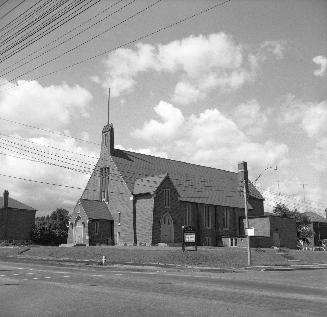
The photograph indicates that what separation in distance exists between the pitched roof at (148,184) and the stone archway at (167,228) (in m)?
3.99

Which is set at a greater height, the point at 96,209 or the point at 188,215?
the point at 96,209

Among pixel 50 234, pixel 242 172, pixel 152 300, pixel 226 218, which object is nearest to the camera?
pixel 152 300

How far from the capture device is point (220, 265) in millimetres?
35094

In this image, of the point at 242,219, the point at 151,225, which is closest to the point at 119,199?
the point at 151,225

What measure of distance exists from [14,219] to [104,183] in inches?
→ 1143

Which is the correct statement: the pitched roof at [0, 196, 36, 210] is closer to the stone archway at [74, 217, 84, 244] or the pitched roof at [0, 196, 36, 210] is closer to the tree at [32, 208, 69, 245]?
the tree at [32, 208, 69, 245]

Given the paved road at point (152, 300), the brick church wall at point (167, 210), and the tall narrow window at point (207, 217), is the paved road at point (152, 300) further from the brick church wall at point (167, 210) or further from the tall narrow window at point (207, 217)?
the tall narrow window at point (207, 217)

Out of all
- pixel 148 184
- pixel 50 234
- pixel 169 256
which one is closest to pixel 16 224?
pixel 50 234

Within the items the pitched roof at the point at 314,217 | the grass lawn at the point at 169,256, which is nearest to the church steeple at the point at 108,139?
the grass lawn at the point at 169,256

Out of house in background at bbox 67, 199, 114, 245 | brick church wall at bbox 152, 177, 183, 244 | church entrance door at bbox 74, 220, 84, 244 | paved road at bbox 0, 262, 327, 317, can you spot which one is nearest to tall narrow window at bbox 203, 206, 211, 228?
brick church wall at bbox 152, 177, 183, 244

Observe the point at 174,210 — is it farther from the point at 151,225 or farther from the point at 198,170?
the point at 198,170

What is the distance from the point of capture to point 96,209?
5506cm

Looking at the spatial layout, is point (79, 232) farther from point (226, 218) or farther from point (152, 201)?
point (226, 218)

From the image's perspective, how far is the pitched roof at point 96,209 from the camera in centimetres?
5375
